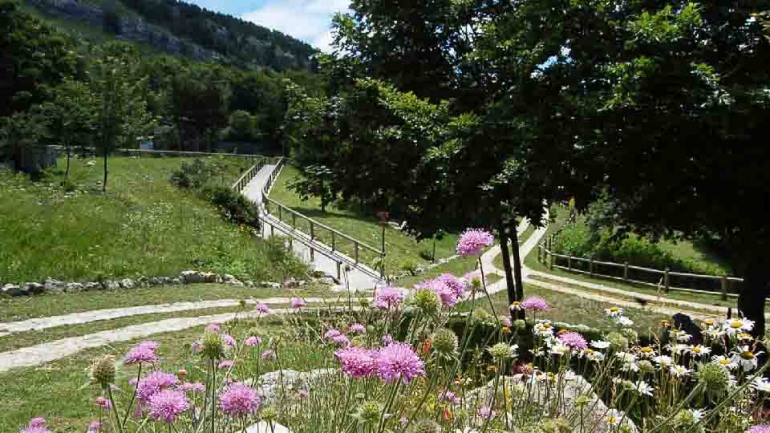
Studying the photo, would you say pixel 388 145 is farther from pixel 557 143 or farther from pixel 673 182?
pixel 673 182

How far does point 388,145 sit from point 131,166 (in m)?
35.5

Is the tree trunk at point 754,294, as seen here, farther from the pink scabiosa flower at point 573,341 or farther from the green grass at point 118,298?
the pink scabiosa flower at point 573,341

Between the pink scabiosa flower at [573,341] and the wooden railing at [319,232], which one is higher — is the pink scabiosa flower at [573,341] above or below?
above

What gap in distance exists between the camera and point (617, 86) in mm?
7727

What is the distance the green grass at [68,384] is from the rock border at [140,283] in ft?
17.2

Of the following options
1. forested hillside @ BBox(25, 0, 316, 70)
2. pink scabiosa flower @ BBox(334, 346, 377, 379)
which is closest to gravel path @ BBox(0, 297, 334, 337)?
pink scabiosa flower @ BBox(334, 346, 377, 379)

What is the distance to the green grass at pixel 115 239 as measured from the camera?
47.3ft

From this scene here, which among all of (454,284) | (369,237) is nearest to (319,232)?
(369,237)

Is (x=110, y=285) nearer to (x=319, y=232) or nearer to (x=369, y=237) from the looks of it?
(x=319, y=232)

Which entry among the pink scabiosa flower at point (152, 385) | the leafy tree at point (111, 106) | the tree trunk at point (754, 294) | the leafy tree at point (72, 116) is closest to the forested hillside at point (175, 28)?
the leafy tree at point (72, 116)

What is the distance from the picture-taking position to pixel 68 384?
7.31 meters

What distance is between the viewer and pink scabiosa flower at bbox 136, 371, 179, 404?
7.63 feet

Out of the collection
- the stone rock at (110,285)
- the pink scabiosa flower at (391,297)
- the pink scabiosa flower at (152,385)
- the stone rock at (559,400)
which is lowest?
the stone rock at (110,285)

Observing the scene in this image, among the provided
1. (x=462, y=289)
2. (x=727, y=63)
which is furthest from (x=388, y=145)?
(x=462, y=289)
